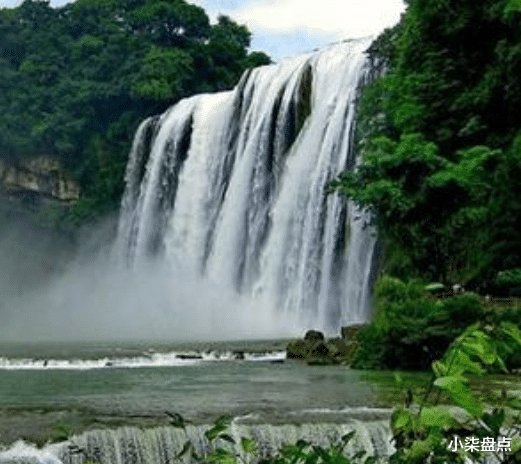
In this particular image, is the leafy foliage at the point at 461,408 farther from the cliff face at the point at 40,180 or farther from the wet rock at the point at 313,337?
the cliff face at the point at 40,180

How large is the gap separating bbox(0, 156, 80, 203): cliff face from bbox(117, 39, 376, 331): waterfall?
756cm

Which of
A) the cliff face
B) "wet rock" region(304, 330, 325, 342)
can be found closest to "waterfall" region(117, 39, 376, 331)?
"wet rock" region(304, 330, 325, 342)

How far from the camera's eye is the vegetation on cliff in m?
47.7

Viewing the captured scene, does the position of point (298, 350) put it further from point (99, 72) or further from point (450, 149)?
point (99, 72)

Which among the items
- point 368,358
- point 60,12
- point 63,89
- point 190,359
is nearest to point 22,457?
point 368,358

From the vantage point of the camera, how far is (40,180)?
4975 cm

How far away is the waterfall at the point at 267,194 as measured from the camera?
27.8m

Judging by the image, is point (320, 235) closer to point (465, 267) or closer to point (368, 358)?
point (465, 267)

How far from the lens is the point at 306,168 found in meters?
30.0

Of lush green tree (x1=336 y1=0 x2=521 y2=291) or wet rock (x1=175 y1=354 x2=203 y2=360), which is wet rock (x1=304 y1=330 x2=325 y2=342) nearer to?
wet rock (x1=175 y1=354 x2=203 y2=360)

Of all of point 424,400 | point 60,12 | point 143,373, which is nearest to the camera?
point 424,400

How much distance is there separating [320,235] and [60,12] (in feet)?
108

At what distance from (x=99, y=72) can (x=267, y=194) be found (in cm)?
2126

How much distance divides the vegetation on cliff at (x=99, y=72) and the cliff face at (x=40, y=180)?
1.47 feet
